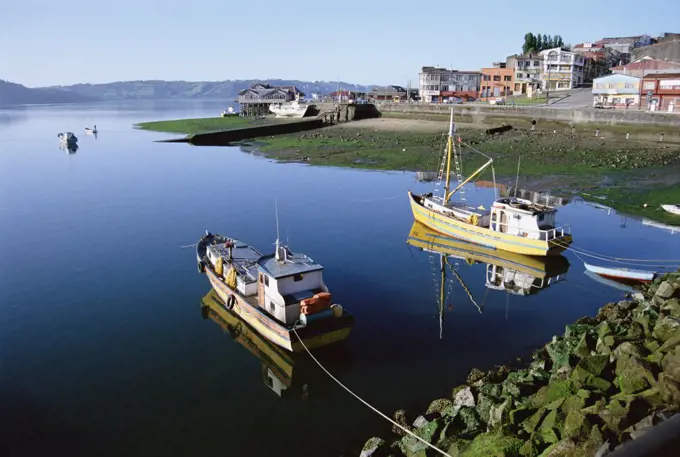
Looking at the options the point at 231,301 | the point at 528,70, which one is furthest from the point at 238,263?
Result: the point at 528,70

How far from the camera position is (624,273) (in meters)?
24.7

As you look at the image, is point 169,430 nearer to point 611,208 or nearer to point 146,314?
point 146,314

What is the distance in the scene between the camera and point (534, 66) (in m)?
110

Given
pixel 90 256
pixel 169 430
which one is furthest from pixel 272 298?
pixel 90 256

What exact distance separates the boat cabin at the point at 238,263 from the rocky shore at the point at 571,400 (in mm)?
8746

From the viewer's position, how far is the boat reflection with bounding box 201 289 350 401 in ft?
56.1

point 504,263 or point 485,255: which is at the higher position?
point 485,255

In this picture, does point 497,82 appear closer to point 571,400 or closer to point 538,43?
point 538,43

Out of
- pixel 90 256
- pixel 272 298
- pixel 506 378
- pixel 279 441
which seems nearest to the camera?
pixel 279 441

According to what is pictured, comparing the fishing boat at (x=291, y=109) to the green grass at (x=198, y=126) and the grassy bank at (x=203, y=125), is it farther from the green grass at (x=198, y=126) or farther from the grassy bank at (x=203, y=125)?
the green grass at (x=198, y=126)

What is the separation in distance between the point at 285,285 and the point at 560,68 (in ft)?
348

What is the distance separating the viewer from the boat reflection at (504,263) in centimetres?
2589

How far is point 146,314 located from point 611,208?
32510 millimetres

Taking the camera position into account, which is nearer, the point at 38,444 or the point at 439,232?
the point at 38,444
